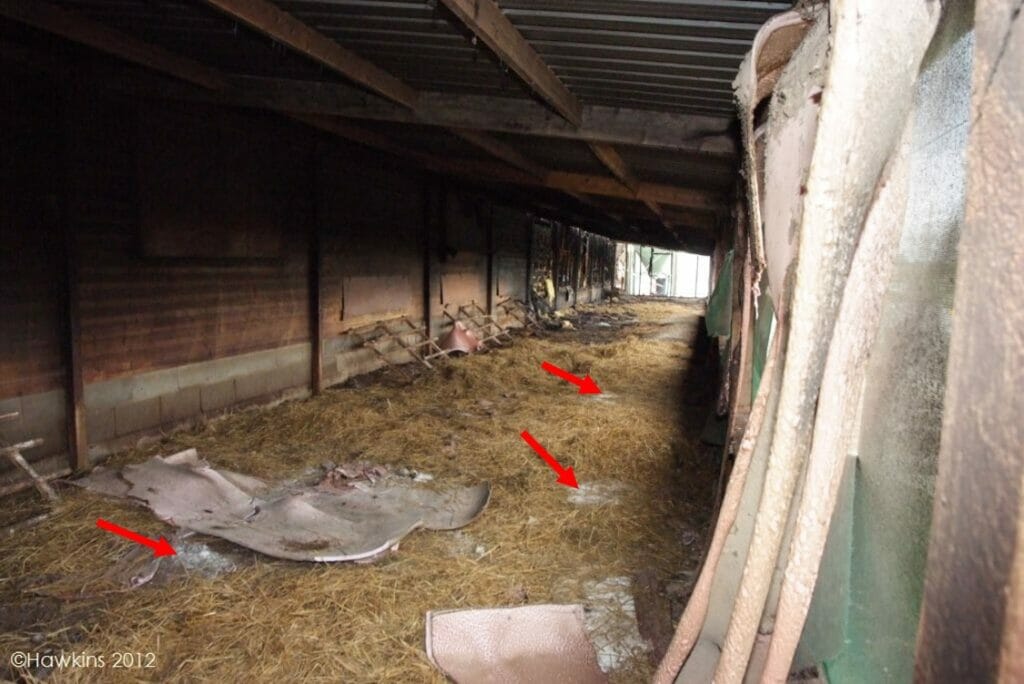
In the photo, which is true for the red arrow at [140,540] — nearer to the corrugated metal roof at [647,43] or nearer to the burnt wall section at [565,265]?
the corrugated metal roof at [647,43]

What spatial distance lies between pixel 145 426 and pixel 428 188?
559 centimetres

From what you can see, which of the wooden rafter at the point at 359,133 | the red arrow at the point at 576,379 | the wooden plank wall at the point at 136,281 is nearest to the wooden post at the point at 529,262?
the red arrow at the point at 576,379

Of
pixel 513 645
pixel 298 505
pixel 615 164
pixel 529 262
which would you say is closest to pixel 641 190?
pixel 615 164

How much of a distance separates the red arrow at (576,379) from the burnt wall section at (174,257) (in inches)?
87.1

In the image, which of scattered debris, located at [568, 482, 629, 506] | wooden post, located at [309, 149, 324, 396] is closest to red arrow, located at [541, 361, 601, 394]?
scattered debris, located at [568, 482, 629, 506]

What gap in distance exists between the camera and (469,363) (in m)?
8.69

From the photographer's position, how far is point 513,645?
8.27ft

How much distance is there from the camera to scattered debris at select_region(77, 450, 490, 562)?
10.9 ft

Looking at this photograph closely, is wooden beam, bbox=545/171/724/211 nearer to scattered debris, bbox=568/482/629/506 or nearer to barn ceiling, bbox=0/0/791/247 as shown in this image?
barn ceiling, bbox=0/0/791/247

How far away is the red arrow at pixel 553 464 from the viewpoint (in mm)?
4499

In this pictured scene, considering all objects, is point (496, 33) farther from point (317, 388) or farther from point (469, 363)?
point (469, 363)

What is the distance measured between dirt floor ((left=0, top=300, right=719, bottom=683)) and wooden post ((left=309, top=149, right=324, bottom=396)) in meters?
0.68

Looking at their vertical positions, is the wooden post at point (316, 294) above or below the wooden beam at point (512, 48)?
below

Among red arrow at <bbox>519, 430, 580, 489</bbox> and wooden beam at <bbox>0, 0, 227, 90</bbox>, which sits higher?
wooden beam at <bbox>0, 0, 227, 90</bbox>
